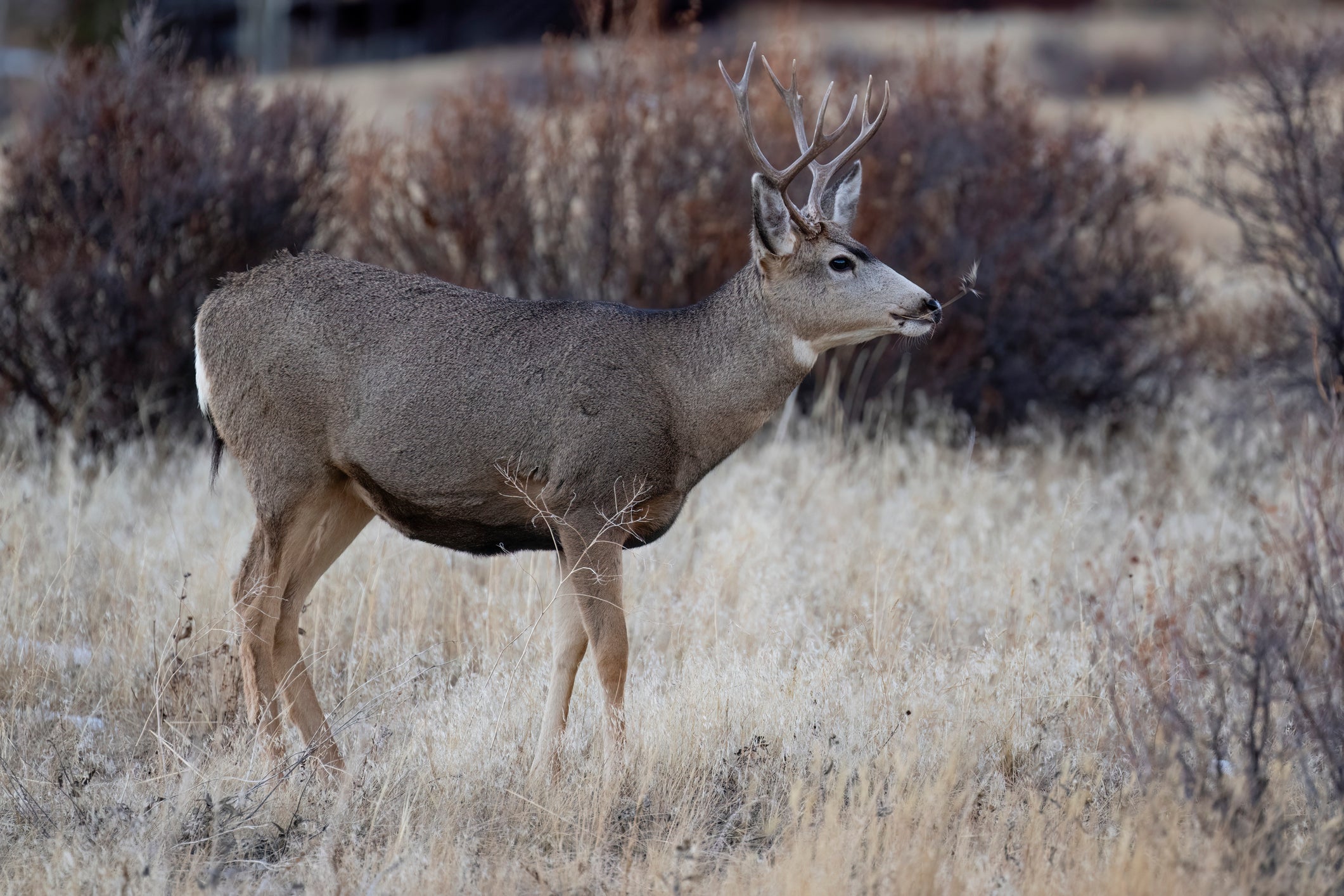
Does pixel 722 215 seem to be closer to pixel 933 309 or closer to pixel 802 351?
pixel 802 351

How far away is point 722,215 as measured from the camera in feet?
34.2

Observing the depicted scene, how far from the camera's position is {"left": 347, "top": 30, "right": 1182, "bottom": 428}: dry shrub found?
34.4ft

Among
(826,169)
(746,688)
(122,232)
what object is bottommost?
(746,688)

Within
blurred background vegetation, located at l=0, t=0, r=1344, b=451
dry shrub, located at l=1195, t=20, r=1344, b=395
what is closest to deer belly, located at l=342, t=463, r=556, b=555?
blurred background vegetation, located at l=0, t=0, r=1344, b=451

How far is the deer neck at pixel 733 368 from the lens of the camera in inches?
214

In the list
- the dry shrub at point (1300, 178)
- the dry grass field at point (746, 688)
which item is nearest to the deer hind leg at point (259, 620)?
the dry grass field at point (746, 688)

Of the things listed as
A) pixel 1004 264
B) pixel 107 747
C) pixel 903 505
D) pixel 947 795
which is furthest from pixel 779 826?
pixel 1004 264

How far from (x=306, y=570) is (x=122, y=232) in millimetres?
4393

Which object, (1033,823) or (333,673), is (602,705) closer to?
(333,673)

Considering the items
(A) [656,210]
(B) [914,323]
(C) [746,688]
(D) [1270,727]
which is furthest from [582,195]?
(D) [1270,727]

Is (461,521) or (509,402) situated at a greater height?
(509,402)

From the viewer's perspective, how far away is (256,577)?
221 inches

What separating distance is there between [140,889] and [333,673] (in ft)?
6.81

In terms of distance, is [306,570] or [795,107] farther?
[795,107]
